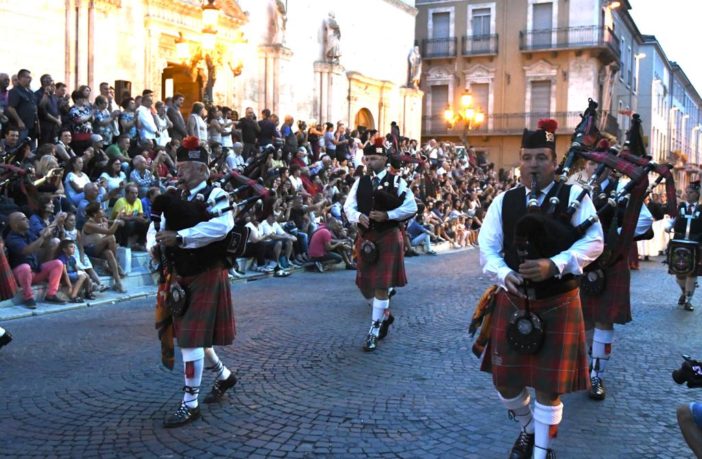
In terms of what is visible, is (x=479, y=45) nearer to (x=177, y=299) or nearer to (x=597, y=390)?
(x=597, y=390)

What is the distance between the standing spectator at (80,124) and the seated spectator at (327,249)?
14.7 ft

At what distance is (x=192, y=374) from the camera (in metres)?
4.97

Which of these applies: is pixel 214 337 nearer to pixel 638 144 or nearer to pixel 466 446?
pixel 466 446

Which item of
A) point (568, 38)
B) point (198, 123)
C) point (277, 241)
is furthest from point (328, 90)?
point (568, 38)

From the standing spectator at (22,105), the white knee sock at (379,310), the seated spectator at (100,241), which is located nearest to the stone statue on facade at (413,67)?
the standing spectator at (22,105)

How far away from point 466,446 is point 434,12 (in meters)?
39.5

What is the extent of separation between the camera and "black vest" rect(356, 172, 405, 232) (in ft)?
24.1

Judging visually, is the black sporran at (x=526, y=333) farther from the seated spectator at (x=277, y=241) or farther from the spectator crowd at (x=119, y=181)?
the seated spectator at (x=277, y=241)

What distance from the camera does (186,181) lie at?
5141 mm

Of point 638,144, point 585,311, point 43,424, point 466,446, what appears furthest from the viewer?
point 638,144

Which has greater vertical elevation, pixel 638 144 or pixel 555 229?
pixel 638 144

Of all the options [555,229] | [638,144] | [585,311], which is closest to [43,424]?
[555,229]

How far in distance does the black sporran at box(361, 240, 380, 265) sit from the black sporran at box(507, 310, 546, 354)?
3552mm

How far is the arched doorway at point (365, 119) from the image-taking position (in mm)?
30731
